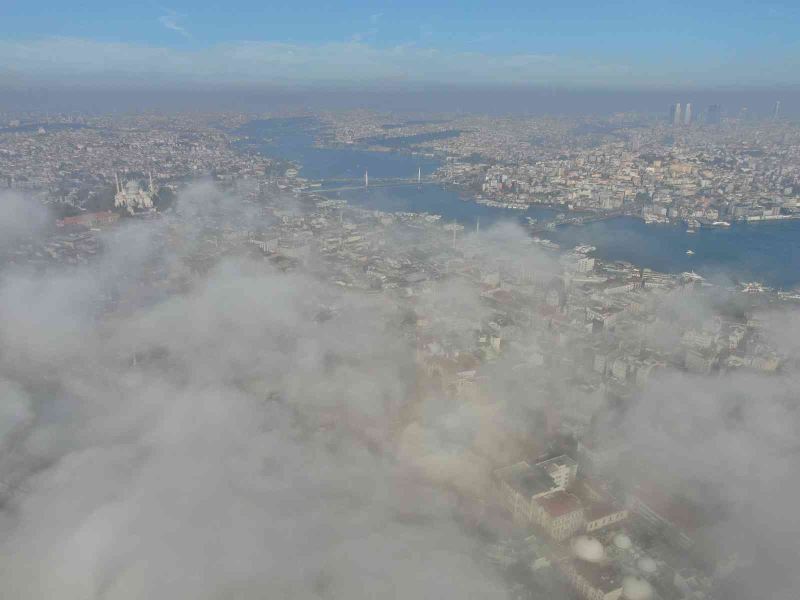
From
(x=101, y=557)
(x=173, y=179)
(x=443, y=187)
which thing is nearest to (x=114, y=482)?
(x=101, y=557)

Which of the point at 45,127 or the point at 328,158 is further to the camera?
the point at 328,158

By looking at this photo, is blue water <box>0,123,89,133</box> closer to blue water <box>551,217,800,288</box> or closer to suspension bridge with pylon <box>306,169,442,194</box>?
suspension bridge with pylon <box>306,169,442,194</box>

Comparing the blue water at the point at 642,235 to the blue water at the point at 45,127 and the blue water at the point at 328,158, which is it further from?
the blue water at the point at 45,127

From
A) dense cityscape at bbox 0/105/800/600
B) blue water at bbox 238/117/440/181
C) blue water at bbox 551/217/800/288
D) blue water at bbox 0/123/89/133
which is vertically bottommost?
blue water at bbox 551/217/800/288

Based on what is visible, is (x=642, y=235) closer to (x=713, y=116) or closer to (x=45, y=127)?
(x=45, y=127)

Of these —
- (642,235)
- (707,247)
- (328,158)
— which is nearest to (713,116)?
(328,158)

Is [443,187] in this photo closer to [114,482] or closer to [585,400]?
[585,400]

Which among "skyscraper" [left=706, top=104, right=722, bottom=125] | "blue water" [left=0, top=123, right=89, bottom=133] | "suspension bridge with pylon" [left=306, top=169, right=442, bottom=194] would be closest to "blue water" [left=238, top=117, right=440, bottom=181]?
"suspension bridge with pylon" [left=306, top=169, right=442, bottom=194]

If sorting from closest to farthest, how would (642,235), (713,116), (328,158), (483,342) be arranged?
(483,342), (642,235), (328,158), (713,116)

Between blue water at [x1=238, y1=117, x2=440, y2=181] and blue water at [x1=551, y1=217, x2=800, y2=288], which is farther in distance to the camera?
blue water at [x1=238, y1=117, x2=440, y2=181]
